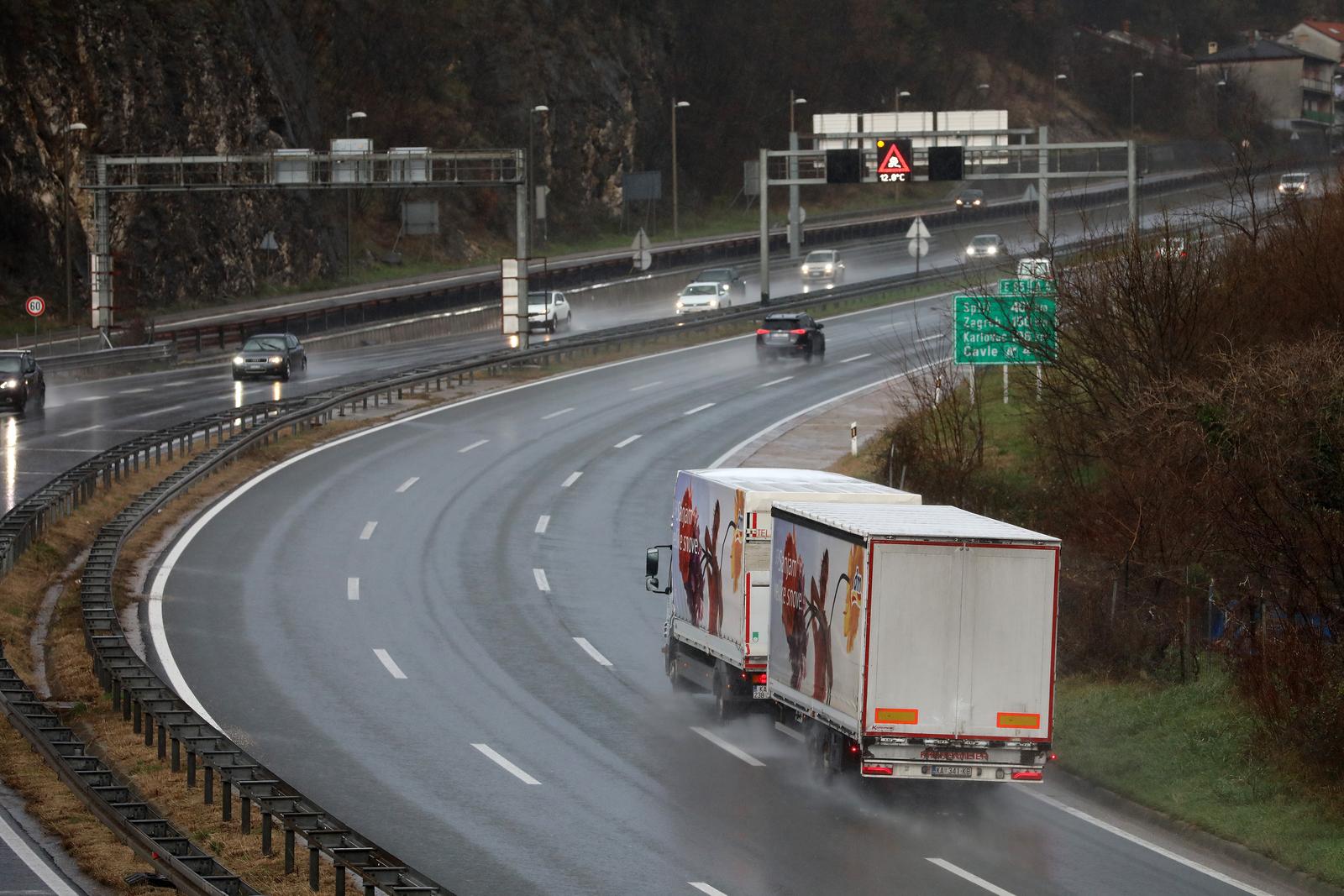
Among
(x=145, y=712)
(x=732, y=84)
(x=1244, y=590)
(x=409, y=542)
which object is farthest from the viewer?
(x=732, y=84)

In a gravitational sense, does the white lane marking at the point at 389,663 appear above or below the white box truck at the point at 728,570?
below

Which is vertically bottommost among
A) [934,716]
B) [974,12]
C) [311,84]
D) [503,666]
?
[503,666]

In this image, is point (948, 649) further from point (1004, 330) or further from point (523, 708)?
point (1004, 330)

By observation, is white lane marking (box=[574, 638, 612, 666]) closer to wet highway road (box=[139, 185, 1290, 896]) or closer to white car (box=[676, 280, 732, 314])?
wet highway road (box=[139, 185, 1290, 896])

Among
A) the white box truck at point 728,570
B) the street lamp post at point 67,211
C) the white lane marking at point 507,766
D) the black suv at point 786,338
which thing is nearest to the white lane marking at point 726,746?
the white box truck at point 728,570

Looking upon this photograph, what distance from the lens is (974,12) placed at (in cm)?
16025

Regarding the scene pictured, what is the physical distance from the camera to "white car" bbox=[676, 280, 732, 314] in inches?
3017

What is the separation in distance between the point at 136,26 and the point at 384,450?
4810 cm

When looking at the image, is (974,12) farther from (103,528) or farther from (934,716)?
(934,716)

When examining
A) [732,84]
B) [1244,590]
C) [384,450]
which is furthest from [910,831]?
[732,84]

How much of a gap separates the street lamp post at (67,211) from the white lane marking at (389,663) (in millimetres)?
47927

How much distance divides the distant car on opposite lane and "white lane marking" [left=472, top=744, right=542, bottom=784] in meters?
56.3

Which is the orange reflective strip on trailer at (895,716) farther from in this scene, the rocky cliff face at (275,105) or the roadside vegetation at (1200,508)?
the rocky cliff face at (275,105)

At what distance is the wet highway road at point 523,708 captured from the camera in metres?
16.1
